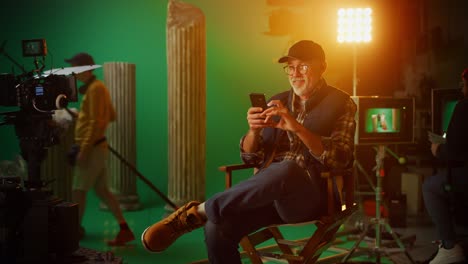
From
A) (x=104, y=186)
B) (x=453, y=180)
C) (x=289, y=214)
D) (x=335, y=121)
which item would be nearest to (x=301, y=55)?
(x=335, y=121)

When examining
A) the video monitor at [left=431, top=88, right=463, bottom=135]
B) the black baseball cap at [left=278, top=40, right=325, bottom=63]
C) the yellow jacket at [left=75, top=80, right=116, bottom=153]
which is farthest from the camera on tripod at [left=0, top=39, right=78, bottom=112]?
the video monitor at [left=431, top=88, right=463, bottom=135]

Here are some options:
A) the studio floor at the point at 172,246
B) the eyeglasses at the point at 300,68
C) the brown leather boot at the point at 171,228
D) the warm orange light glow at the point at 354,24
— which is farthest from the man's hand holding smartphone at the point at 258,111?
the warm orange light glow at the point at 354,24

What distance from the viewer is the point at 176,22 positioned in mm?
5293

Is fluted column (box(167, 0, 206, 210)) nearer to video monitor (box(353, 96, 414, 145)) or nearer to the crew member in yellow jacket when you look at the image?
the crew member in yellow jacket

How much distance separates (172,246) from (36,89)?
6.03 feet

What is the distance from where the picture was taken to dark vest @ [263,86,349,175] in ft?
9.39

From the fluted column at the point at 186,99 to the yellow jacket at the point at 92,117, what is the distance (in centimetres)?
128

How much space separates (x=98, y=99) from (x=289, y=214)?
212cm

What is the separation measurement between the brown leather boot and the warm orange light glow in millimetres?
2597

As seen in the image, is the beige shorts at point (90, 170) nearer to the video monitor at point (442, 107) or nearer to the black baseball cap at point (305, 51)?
the black baseball cap at point (305, 51)

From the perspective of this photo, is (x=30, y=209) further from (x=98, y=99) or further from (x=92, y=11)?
(x=92, y=11)

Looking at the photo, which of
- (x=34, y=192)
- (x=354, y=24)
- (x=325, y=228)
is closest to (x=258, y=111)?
(x=325, y=228)

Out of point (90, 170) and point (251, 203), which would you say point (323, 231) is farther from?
point (90, 170)

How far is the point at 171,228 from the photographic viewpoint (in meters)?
2.61
